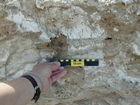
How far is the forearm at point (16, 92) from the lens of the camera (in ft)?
2.63

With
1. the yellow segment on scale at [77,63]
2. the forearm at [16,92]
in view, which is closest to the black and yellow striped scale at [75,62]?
the yellow segment on scale at [77,63]

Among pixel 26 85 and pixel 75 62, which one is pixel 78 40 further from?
pixel 26 85

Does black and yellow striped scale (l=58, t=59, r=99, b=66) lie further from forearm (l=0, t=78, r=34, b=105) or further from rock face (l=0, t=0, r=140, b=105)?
forearm (l=0, t=78, r=34, b=105)

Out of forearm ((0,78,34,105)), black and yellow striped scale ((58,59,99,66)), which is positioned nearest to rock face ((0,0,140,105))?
black and yellow striped scale ((58,59,99,66))

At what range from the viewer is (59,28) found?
3.42 ft

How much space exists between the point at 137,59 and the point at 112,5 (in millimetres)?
281

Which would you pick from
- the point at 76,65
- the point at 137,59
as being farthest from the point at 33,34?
the point at 137,59

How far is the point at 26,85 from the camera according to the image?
90 cm

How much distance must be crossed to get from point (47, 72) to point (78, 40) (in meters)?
0.20

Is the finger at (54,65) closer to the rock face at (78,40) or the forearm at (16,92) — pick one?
the rock face at (78,40)

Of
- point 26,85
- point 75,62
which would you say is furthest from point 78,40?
point 26,85

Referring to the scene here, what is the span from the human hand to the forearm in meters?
0.06

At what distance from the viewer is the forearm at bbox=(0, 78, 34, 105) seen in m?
0.80

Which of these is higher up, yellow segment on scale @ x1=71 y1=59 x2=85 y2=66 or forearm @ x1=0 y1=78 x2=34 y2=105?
yellow segment on scale @ x1=71 y1=59 x2=85 y2=66
